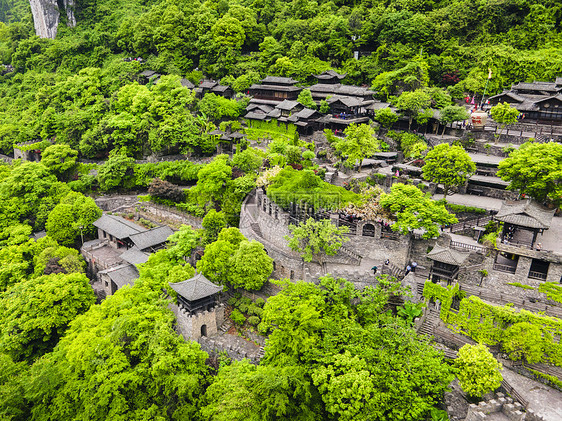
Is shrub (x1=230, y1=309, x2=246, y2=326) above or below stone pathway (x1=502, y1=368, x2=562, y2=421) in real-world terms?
below

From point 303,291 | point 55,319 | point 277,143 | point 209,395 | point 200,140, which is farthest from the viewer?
point 200,140

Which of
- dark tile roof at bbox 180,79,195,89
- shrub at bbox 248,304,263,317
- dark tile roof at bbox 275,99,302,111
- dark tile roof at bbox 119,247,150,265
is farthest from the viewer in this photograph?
dark tile roof at bbox 180,79,195,89

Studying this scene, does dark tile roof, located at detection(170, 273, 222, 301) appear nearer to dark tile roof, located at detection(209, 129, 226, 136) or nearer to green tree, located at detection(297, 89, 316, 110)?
dark tile roof, located at detection(209, 129, 226, 136)

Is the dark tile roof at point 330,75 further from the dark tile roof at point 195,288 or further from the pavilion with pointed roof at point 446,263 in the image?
the dark tile roof at point 195,288

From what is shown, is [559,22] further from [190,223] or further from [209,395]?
[209,395]

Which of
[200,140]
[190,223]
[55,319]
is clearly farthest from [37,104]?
[55,319]

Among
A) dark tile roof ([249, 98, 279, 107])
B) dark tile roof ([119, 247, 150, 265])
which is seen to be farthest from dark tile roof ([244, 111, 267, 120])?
dark tile roof ([119, 247, 150, 265])
